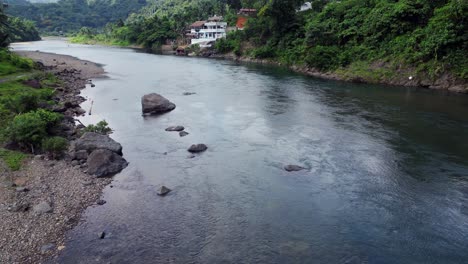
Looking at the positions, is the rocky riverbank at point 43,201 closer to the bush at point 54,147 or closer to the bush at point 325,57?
the bush at point 54,147

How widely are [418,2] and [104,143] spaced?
4495 centimetres

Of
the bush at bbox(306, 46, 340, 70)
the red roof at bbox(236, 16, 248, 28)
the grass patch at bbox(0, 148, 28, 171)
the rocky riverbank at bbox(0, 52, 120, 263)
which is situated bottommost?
the rocky riverbank at bbox(0, 52, 120, 263)

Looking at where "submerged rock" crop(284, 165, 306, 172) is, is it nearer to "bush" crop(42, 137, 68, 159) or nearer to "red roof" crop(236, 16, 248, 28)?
"bush" crop(42, 137, 68, 159)

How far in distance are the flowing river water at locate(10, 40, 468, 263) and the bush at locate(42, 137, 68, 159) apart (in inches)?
161

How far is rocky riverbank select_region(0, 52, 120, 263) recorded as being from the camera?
14.2 m

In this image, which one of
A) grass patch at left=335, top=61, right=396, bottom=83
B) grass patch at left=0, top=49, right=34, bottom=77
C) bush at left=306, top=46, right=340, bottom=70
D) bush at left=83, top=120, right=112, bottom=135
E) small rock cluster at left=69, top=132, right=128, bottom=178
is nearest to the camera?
small rock cluster at left=69, top=132, right=128, bottom=178

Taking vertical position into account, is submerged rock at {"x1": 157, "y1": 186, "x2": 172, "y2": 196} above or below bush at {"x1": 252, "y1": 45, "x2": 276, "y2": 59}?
below

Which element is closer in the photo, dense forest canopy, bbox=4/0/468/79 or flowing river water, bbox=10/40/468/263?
flowing river water, bbox=10/40/468/263

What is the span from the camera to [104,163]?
21516 mm

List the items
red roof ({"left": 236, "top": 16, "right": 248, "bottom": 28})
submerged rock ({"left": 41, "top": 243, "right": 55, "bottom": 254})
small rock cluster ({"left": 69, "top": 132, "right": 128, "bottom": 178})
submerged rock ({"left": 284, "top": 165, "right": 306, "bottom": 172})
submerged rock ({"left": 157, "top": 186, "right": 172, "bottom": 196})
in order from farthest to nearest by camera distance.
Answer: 1. red roof ({"left": 236, "top": 16, "right": 248, "bottom": 28})
2. submerged rock ({"left": 284, "top": 165, "right": 306, "bottom": 172})
3. small rock cluster ({"left": 69, "top": 132, "right": 128, "bottom": 178})
4. submerged rock ({"left": 157, "top": 186, "right": 172, "bottom": 196})
5. submerged rock ({"left": 41, "top": 243, "right": 55, "bottom": 254})

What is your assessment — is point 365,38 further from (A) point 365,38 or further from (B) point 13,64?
(B) point 13,64

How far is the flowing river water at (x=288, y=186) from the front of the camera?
47.0 feet

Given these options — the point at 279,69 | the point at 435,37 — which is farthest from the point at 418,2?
the point at 279,69

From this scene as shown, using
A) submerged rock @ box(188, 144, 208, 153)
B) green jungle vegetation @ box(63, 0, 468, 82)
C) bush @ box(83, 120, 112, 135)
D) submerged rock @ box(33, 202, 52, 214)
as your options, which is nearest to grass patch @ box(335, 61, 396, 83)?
green jungle vegetation @ box(63, 0, 468, 82)
